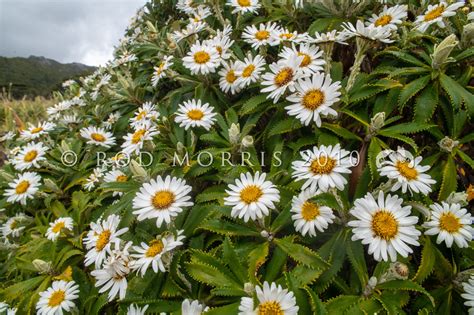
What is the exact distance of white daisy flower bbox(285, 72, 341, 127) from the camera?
1.65 m

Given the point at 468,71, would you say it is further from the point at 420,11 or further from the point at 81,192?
the point at 81,192

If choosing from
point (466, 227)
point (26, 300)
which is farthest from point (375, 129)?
point (26, 300)

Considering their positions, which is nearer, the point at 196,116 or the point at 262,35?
the point at 196,116

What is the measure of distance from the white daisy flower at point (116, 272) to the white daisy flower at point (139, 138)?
2.12 feet

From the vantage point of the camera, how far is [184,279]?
1.47 meters

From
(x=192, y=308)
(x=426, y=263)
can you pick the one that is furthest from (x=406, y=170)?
(x=192, y=308)

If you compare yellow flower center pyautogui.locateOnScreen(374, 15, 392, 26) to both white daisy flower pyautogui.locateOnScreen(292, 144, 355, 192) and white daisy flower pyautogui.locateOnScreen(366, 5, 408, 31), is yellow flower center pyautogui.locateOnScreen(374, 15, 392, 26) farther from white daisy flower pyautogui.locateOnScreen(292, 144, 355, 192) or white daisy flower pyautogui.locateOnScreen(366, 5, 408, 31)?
white daisy flower pyautogui.locateOnScreen(292, 144, 355, 192)

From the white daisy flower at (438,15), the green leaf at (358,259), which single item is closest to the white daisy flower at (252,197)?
the green leaf at (358,259)

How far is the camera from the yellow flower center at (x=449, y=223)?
1.39 m

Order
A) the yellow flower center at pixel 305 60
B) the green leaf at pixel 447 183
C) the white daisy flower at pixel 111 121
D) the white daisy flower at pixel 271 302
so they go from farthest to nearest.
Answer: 1. the white daisy flower at pixel 111 121
2. the yellow flower center at pixel 305 60
3. the green leaf at pixel 447 183
4. the white daisy flower at pixel 271 302

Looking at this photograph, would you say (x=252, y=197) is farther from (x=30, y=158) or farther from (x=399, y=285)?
(x=30, y=158)

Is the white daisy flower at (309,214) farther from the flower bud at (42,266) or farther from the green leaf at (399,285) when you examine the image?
the flower bud at (42,266)

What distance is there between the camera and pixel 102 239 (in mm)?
1630

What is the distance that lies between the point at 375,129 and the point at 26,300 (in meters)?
1.98
